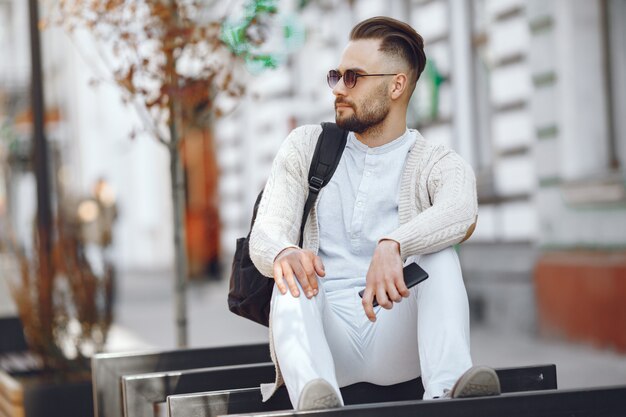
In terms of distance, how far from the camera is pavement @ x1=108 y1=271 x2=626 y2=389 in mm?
8469

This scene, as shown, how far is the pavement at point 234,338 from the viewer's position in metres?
8.47

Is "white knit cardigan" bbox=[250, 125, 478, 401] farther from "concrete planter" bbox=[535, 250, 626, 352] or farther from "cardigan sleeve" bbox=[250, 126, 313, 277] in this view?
"concrete planter" bbox=[535, 250, 626, 352]

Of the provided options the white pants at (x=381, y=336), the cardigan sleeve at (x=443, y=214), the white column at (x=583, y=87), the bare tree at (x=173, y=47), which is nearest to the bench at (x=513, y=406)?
the white pants at (x=381, y=336)

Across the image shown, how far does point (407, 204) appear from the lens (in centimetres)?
355

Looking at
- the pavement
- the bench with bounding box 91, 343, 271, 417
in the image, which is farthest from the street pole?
the bench with bounding box 91, 343, 271, 417

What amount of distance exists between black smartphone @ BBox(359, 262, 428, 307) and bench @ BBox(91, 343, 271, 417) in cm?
128

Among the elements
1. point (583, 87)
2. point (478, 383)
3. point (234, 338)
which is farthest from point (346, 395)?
point (234, 338)

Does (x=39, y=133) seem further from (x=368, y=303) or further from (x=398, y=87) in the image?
(x=368, y=303)

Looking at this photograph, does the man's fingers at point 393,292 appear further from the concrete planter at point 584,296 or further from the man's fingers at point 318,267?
the concrete planter at point 584,296

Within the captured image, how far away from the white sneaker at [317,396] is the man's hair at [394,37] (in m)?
1.11

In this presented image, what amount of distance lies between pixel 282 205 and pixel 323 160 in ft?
0.65

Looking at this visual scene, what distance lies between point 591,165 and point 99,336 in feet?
15.4

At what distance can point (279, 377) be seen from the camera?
3371 mm

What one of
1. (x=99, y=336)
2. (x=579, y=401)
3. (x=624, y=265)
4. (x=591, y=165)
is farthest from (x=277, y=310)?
(x=591, y=165)
